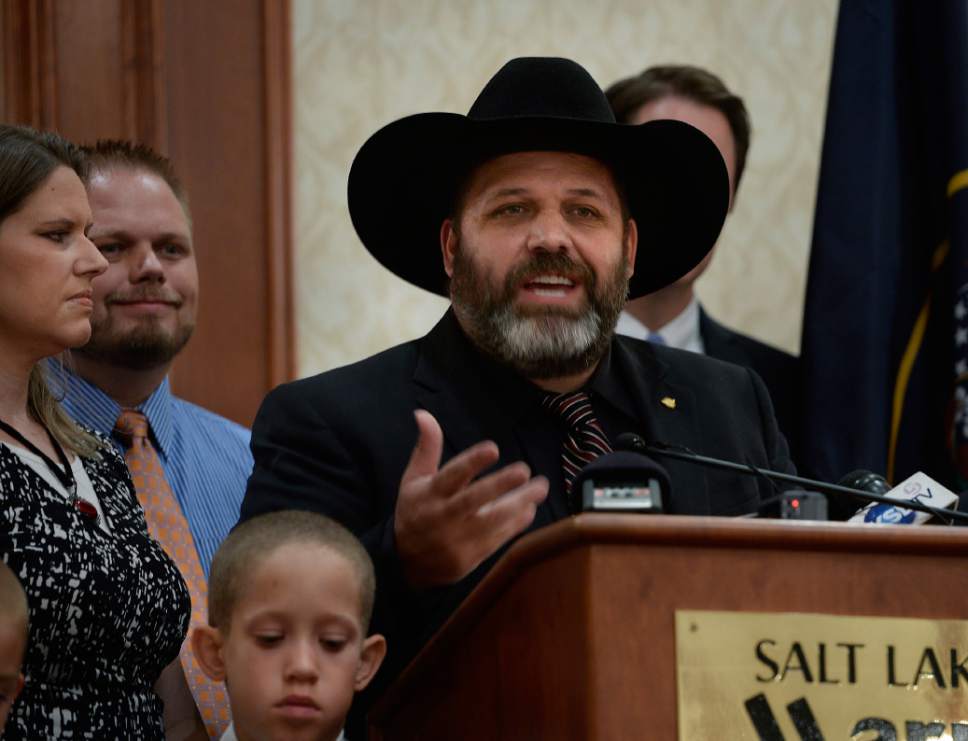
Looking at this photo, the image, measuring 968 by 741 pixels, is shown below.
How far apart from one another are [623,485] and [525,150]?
4.26 feet

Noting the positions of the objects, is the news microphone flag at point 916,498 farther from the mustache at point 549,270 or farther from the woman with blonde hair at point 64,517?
the woman with blonde hair at point 64,517

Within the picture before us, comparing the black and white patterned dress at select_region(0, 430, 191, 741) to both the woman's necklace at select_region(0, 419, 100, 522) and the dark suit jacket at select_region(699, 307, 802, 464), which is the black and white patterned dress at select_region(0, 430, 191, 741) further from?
the dark suit jacket at select_region(699, 307, 802, 464)

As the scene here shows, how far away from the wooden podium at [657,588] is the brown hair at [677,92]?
8.35ft

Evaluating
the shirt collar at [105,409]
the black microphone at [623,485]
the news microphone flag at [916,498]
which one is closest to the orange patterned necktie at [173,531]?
the shirt collar at [105,409]

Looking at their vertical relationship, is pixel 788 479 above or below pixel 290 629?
above

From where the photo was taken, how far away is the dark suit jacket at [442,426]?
2883 millimetres

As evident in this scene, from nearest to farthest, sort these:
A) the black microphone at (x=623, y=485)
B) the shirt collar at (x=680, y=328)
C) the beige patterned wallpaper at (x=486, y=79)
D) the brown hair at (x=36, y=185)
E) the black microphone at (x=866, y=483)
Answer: the black microphone at (x=623, y=485)
the black microphone at (x=866, y=483)
the brown hair at (x=36, y=185)
the shirt collar at (x=680, y=328)
the beige patterned wallpaper at (x=486, y=79)

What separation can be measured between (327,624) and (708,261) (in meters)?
2.59

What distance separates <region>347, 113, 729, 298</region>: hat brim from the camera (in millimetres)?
3207

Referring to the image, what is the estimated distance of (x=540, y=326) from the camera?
3096 millimetres

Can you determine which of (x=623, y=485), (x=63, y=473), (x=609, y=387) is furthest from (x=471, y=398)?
(x=623, y=485)

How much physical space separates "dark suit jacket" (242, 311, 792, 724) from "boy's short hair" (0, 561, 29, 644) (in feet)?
2.14

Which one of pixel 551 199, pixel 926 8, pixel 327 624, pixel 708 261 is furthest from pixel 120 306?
pixel 926 8

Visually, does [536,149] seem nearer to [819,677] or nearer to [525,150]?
[525,150]
